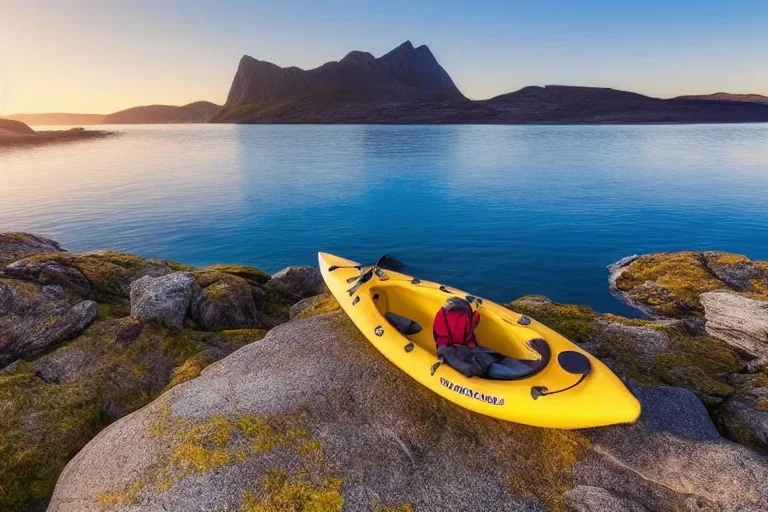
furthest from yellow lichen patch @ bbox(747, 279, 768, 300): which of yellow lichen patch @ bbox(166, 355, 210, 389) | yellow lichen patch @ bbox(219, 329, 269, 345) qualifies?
yellow lichen patch @ bbox(166, 355, 210, 389)

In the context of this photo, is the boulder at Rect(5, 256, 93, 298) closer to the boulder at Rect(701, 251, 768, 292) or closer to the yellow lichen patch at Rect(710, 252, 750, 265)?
the boulder at Rect(701, 251, 768, 292)

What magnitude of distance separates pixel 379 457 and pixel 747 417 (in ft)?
25.0

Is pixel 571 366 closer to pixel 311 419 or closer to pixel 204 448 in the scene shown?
pixel 311 419

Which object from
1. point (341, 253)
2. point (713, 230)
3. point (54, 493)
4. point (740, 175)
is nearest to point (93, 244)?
point (341, 253)

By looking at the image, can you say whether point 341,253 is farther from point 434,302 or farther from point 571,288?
point 434,302

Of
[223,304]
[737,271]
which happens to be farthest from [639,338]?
[223,304]

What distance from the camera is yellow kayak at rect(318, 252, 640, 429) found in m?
7.62

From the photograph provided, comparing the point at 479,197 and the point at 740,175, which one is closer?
the point at 479,197

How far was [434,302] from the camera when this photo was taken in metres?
11.8

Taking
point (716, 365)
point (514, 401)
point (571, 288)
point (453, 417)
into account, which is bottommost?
point (571, 288)

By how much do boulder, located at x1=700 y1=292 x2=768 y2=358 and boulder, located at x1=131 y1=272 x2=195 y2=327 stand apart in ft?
51.0

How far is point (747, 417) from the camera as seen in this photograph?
28.8 feet

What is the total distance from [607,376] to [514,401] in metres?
1.99

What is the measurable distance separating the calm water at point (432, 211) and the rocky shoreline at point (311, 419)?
9.45 m
